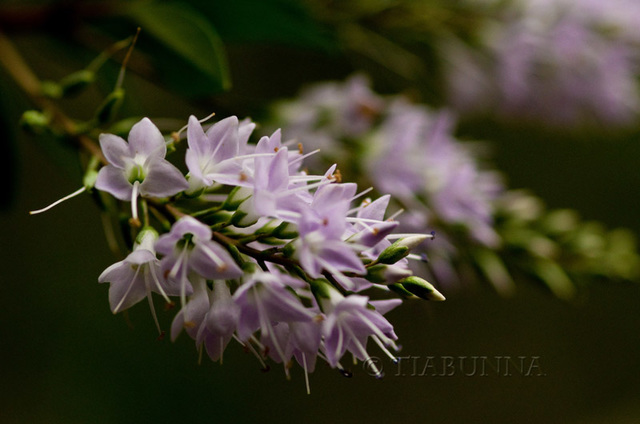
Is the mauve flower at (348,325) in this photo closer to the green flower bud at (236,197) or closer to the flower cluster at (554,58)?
the green flower bud at (236,197)

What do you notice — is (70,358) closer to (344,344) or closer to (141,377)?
(141,377)

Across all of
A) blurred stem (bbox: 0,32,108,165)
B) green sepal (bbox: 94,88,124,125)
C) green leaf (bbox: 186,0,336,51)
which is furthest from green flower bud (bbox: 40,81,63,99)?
green leaf (bbox: 186,0,336,51)

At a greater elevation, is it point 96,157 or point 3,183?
point 96,157

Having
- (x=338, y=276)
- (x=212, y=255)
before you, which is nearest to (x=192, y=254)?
(x=212, y=255)

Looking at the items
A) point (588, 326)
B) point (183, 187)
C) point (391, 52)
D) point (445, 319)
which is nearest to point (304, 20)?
point (391, 52)

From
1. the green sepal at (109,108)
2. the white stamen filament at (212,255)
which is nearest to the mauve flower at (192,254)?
the white stamen filament at (212,255)

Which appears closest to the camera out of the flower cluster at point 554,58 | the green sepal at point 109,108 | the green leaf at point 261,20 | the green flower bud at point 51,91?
the green sepal at point 109,108
